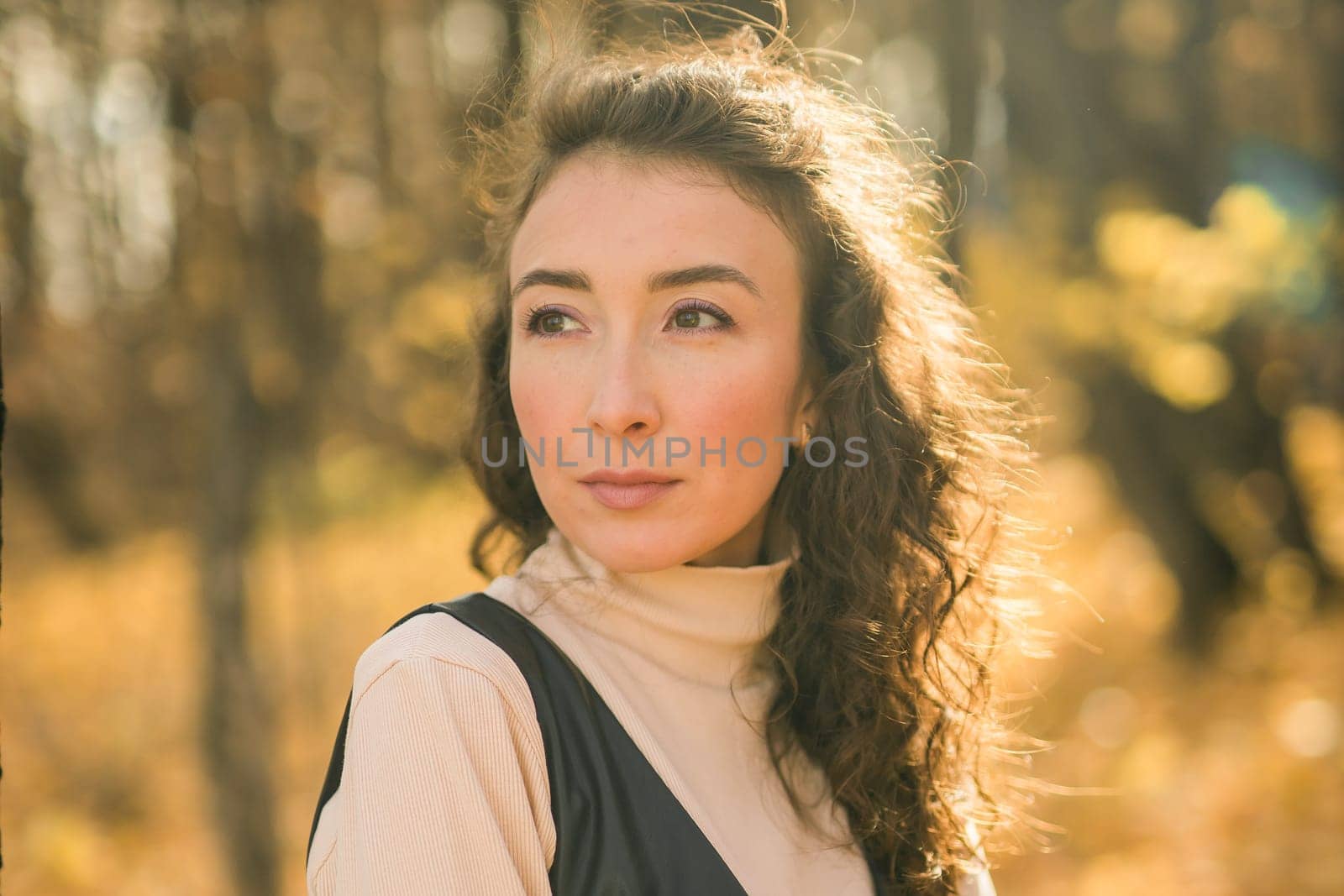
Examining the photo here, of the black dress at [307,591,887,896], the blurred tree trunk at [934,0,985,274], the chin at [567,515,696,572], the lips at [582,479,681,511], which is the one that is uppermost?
the blurred tree trunk at [934,0,985,274]

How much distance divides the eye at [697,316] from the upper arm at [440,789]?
57 centimetres

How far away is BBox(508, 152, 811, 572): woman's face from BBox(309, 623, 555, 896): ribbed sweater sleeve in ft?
0.96

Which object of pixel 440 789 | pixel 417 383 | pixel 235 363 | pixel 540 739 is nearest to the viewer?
pixel 440 789

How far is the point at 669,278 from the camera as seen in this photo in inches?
61.9

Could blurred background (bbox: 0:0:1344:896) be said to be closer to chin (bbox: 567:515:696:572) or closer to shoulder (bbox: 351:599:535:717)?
chin (bbox: 567:515:696:572)

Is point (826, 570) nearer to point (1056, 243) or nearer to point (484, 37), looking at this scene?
point (484, 37)

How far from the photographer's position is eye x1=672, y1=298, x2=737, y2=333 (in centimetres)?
160

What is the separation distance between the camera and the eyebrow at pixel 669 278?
5.16ft

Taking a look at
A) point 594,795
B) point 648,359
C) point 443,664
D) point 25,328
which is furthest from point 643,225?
point 25,328

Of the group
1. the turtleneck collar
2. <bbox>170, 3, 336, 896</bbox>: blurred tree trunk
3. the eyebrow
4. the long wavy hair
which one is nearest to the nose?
the eyebrow

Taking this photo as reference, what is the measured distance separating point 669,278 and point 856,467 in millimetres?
491

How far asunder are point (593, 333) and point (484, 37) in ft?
10.5

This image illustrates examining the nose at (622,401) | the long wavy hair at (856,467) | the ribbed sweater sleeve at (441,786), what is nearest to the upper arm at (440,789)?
the ribbed sweater sleeve at (441,786)

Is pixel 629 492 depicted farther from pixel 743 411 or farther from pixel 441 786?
pixel 441 786
